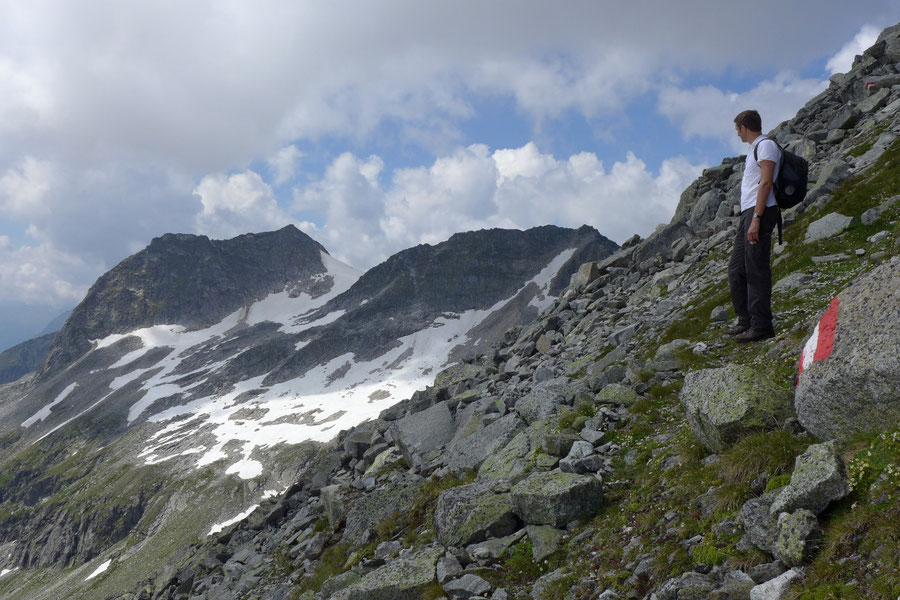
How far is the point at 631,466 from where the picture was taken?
8.23 meters

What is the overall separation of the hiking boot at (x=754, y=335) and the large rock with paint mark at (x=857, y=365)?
451 cm

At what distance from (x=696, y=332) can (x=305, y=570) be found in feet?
42.5

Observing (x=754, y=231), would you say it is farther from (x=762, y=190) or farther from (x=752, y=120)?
(x=752, y=120)

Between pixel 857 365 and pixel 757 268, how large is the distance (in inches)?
218

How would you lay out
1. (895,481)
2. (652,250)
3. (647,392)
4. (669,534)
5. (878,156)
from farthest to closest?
(652,250)
(878,156)
(647,392)
(669,534)
(895,481)

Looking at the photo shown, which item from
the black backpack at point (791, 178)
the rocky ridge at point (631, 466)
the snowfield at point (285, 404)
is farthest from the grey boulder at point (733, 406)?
the snowfield at point (285, 404)

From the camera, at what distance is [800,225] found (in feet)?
56.2

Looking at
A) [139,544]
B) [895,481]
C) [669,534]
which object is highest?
[895,481]

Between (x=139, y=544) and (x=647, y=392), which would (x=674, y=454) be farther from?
(x=139, y=544)

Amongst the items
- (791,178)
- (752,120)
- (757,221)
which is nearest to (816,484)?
(757,221)

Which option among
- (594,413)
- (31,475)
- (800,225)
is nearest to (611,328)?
(800,225)

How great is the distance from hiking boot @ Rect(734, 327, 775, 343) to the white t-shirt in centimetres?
259

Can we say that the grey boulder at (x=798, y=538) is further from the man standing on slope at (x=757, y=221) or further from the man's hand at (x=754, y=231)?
the man standing on slope at (x=757, y=221)

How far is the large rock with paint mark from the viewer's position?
4777 mm
